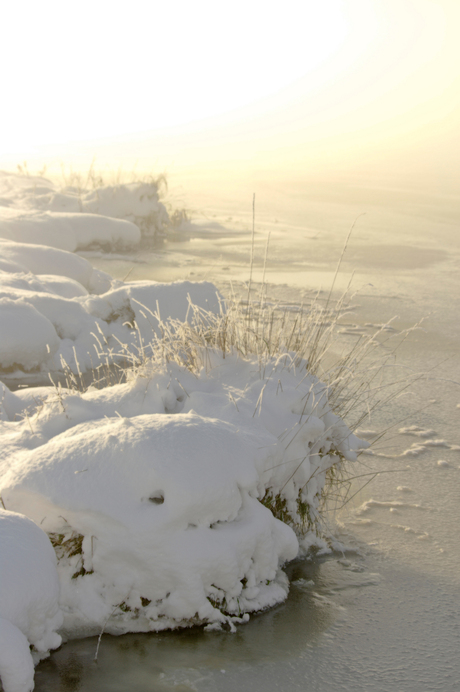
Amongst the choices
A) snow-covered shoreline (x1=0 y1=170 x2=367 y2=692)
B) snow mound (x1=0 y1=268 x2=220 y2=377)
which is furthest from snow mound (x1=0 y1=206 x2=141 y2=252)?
snow-covered shoreline (x1=0 y1=170 x2=367 y2=692)

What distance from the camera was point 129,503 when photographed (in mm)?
2086

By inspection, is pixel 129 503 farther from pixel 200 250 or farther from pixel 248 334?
pixel 200 250

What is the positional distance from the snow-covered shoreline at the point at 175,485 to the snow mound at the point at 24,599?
1 cm

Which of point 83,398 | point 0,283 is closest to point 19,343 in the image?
point 0,283

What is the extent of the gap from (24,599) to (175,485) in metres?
0.56

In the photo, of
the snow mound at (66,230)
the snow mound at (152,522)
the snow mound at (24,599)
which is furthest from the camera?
the snow mound at (66,230)

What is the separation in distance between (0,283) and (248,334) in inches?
108

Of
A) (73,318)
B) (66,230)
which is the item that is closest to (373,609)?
(73,318)

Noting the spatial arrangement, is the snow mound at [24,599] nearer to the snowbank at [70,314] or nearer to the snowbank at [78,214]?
the snowbank at [70,314]

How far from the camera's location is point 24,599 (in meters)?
1.82

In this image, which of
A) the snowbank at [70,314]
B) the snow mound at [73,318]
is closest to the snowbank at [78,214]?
the snowbank at [70,314]

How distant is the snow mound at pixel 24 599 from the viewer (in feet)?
5.50

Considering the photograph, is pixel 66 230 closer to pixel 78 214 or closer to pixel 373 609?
Result: pixel 78 214

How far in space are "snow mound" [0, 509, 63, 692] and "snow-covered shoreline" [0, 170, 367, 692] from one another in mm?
11
